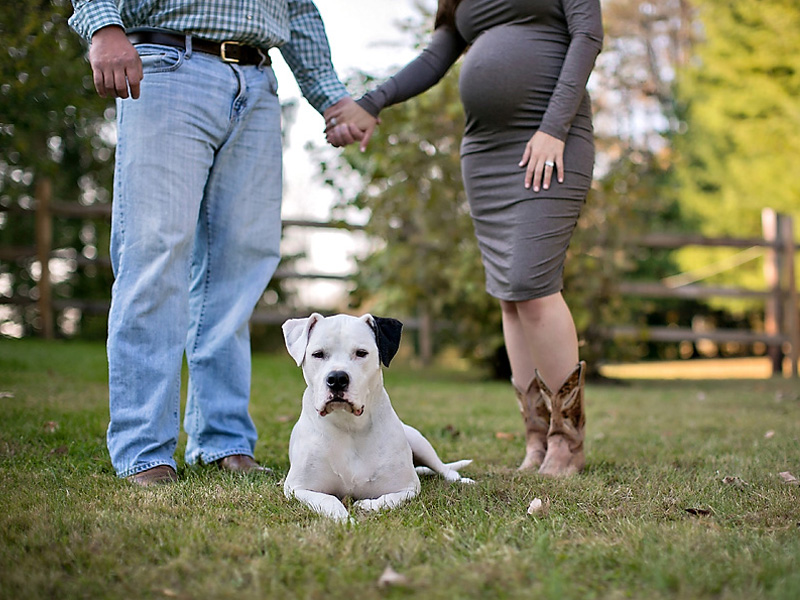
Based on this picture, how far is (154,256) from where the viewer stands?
8.18 ft

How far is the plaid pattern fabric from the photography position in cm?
248

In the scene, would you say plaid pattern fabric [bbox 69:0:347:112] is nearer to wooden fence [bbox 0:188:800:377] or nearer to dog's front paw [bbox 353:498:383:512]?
dog's front paw [bbox 353:498:383:512]

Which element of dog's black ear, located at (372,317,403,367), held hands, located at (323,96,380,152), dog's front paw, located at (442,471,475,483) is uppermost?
held hands, located at (323,96,380,152)

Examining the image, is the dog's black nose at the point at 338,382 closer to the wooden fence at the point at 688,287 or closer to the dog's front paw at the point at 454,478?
the dog's front paw at the point at 454,478

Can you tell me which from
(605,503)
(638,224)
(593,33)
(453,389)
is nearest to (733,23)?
(638,224)

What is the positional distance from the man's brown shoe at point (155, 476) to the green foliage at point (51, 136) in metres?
3.39

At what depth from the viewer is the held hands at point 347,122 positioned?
306cm

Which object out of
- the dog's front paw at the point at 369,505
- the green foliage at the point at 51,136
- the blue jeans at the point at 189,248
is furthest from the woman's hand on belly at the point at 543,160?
the green foliage at the point at 51,136

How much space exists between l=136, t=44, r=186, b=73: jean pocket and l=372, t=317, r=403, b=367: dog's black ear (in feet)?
3.72

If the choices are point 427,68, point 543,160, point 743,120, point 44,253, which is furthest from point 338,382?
point 743,120

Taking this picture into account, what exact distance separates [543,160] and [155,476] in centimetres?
173

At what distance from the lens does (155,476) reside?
2434 millimetres

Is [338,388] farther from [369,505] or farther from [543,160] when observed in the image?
[543,160]

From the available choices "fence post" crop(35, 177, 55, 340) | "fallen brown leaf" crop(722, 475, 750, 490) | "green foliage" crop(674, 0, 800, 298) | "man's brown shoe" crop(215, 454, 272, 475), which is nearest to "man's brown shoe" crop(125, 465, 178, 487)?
"man's brown shoe" crop(215, 454, 272, 475)
